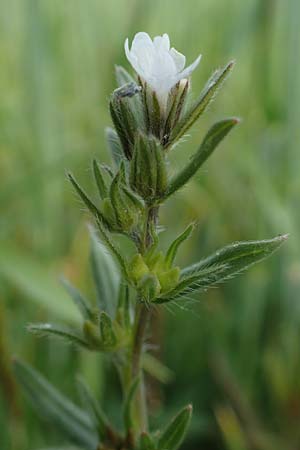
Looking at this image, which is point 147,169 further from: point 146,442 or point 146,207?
point 146,442

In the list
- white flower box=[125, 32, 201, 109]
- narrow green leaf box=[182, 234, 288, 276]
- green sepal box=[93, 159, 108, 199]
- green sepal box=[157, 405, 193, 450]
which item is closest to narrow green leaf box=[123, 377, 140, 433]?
green sepal box=[157, 405, 193, 450]

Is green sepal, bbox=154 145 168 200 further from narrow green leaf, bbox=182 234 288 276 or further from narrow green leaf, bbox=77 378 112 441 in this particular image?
narrow green leaf, bbox=77 378 112 441

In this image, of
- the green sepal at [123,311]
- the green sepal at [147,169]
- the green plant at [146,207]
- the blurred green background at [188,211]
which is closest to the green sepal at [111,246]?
the green plant at [146,207]

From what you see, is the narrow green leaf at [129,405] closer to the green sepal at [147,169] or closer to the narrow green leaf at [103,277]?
the narrow green leaf at [103,277]

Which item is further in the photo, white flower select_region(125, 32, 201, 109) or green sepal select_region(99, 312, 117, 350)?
green sepal select_region(99, 312, 117, 350)

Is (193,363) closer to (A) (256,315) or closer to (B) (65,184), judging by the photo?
(A) (256,315)

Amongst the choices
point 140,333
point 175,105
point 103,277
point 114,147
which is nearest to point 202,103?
point 175,105

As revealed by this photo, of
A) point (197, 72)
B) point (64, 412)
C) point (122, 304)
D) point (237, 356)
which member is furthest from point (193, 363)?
point (197, 72)
